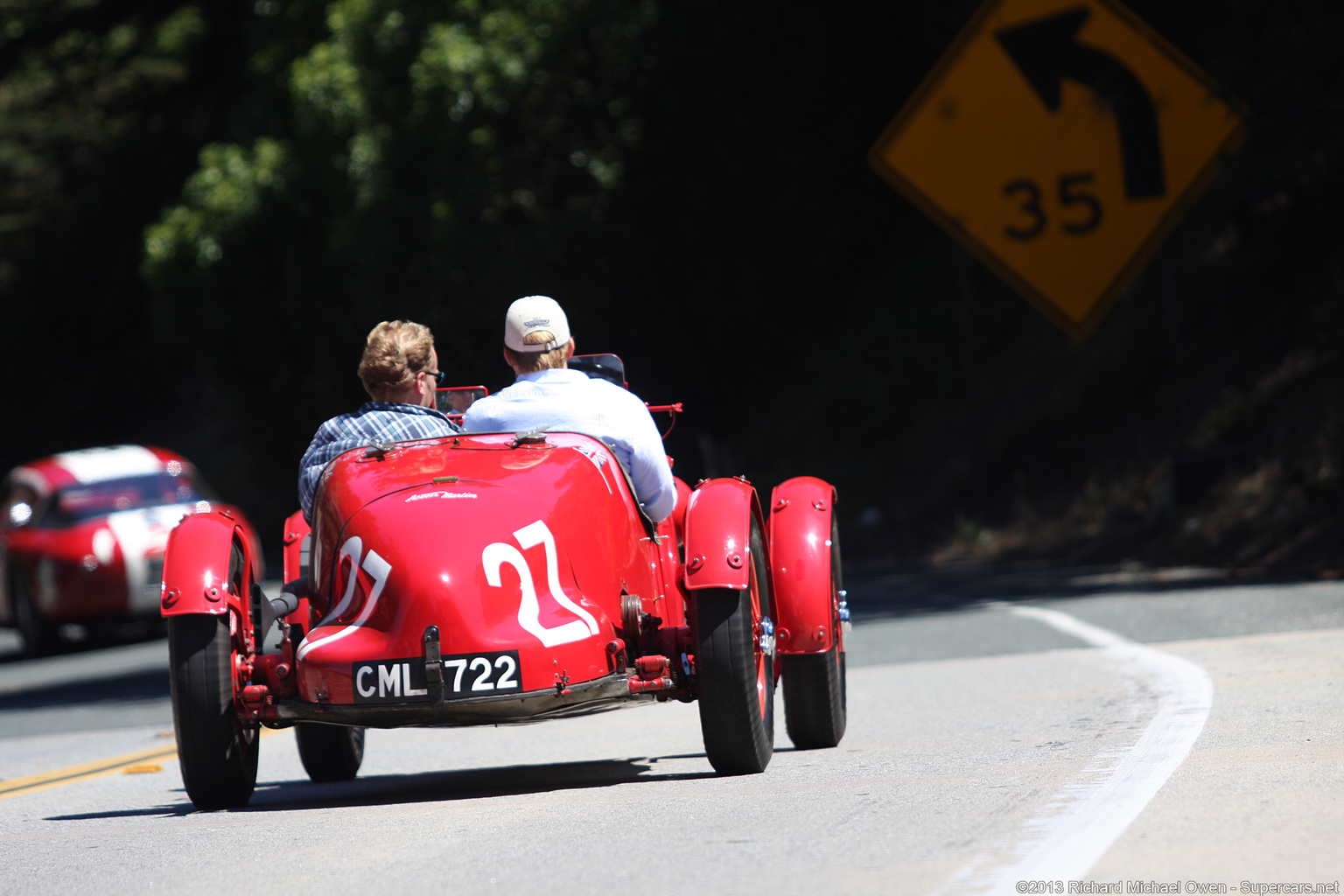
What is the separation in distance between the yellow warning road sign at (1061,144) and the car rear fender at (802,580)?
880 centimetres

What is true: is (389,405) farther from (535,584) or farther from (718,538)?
(718,538)

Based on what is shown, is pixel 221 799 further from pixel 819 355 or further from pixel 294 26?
pixel 294 26

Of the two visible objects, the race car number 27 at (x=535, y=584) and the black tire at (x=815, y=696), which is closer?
the race car number 27 at (x=535, y=584)

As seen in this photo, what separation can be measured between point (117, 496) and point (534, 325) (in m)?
15.1

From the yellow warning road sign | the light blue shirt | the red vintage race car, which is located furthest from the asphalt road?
the yellow warning road sign

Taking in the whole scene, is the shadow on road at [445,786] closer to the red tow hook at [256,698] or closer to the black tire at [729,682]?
the black tire at [729,682]

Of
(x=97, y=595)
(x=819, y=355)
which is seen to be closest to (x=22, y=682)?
(x=97, y=595)

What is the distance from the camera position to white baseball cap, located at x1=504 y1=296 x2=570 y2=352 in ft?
21.3

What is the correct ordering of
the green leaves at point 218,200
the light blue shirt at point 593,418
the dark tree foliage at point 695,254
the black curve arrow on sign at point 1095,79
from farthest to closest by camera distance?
1. the green leaves at point 218,200
2. the dark tree foliage at point 695,254
3. the black curve arrow on sign at point 1095,79
4. the light blue shirt at point 593,418

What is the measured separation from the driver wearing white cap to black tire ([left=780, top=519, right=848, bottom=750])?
2.58 feet

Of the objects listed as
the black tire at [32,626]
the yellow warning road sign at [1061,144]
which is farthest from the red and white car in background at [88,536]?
the yellow warning road sign at [1061,144]

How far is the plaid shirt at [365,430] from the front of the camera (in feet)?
21.1

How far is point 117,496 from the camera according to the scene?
67.0 feet

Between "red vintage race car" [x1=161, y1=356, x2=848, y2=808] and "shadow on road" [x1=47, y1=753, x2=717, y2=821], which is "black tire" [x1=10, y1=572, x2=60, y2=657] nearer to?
"shadow on road" [x1=47, y1=753, x2=717, y2=821]
